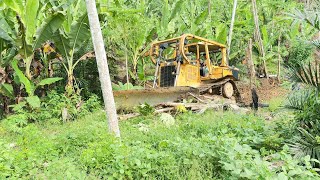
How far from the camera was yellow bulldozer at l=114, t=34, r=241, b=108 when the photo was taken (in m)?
9.32

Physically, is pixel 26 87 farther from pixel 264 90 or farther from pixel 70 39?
pixel 264 90

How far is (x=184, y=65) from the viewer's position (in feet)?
32.4

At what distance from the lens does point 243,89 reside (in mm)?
14430

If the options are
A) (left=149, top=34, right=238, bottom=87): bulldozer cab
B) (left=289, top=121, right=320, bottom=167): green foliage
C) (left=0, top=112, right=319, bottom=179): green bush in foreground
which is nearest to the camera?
(left=0, top=112, right=319, bottom=179): green bush in foreground

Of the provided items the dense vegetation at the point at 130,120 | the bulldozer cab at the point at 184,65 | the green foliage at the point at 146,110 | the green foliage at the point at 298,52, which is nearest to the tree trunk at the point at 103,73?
the dense vegetation at the point at 130,120

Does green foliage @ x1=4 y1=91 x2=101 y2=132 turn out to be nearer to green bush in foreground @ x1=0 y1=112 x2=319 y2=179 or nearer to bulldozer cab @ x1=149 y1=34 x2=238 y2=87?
bulldozer cab @ x1=149 y1=34 x2=238 y2=87

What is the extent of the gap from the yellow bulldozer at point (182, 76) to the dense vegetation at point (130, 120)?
38.6 inches

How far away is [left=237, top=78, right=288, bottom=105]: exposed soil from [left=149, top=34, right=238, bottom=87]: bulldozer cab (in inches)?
103

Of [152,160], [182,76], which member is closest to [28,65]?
[182,76]

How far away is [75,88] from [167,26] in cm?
465

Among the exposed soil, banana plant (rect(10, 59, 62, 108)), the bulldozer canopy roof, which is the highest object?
the bulldozer canopy roof

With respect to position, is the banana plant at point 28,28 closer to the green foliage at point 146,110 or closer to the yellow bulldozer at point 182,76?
the yellow bulldozer at point 182,76

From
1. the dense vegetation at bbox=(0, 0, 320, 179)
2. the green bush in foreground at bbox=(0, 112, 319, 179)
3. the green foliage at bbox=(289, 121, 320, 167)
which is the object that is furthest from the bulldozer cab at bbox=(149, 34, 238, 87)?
the green foliage at bbox=(289, 121, 320, 167)

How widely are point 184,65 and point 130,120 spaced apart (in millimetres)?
2634
